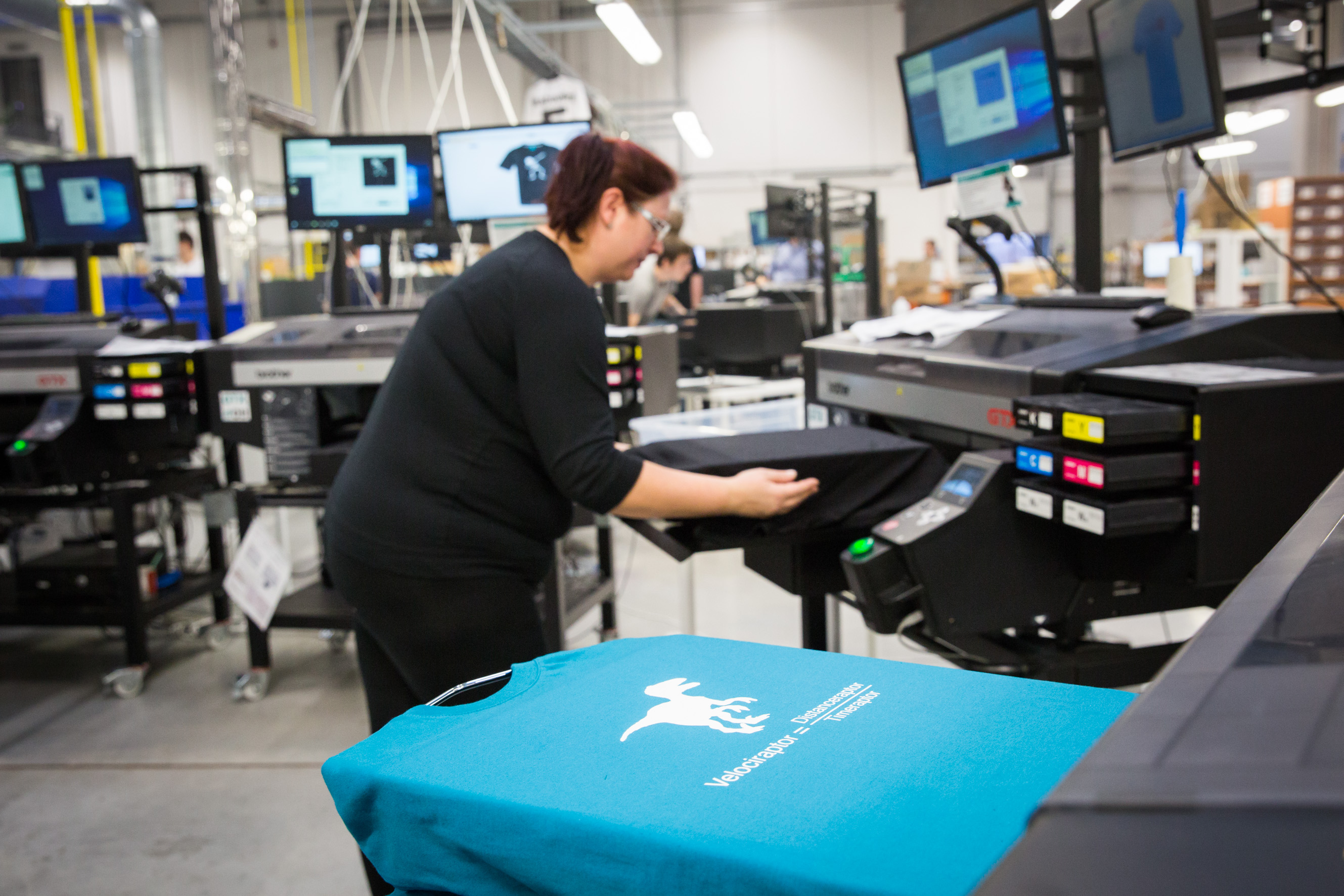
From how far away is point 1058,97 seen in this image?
1910 millimetres

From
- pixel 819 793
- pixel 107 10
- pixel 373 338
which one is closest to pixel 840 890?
pixel 819 793

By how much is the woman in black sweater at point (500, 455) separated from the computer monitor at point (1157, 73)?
944mm

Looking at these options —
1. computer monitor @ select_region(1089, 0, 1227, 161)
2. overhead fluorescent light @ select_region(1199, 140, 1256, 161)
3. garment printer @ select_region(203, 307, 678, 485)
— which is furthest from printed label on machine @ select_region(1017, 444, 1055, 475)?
overhead fluorescent light @ select_region(1199, 140, 1256, 161)

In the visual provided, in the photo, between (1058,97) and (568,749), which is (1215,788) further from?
(1058,97)

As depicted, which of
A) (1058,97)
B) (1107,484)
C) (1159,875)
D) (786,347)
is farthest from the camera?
(786,347)

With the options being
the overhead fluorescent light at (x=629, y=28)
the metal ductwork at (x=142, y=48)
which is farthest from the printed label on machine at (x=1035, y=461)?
the metal ductwork at (x=142, y=48)

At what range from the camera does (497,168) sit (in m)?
3.04

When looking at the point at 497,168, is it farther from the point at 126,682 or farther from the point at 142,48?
the point at 142,48

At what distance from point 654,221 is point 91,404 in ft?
7.17

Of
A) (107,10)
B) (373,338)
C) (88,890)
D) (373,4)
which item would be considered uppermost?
(373,4)

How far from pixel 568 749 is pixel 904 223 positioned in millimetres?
13855

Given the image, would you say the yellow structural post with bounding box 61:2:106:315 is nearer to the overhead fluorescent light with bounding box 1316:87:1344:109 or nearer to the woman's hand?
the woman's hand

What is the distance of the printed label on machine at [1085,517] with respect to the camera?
1.14 meters

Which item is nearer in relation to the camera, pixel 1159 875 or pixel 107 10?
pixel 1159 875
